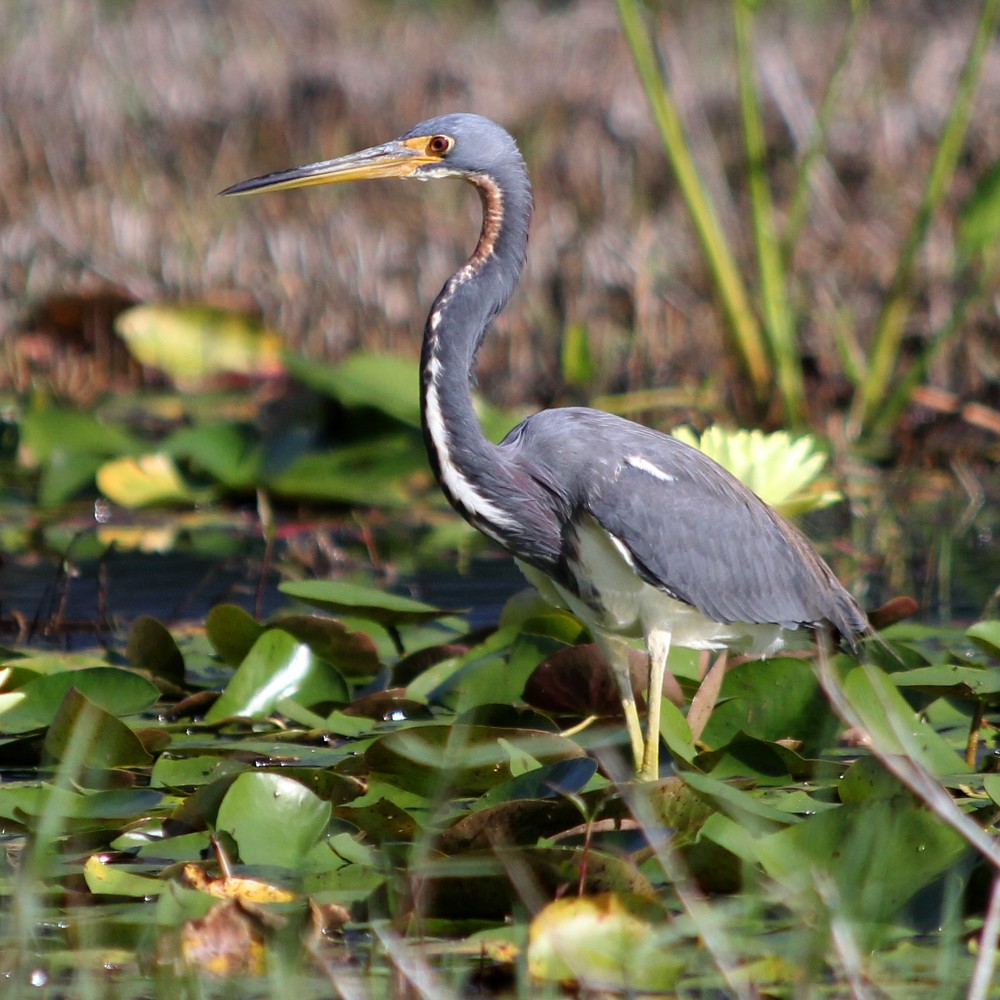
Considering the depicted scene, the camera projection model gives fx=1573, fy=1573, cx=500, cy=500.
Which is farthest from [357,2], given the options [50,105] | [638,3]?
[638,3]

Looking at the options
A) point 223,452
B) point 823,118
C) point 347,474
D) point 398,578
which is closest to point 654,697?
point 398,578

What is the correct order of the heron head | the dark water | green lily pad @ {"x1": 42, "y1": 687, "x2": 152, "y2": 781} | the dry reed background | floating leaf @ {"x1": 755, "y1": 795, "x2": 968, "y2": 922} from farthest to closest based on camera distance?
1. the dry reed background
2. the dark water
3. the heron head
4. green lily pad @ {"x1": 42, "y1": 687, "x2": 152, "y2": 781}
5. floating leaf @ {"x1": 755, "y1": 795, "x2": 968, "y2": 922}

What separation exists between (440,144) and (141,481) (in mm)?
2315

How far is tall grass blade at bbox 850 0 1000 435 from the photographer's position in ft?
16.8

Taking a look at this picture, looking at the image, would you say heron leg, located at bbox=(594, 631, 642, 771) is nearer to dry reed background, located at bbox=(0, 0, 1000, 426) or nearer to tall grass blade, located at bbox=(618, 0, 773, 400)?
tall grass blade, located at bbox=(618, 0, 773, 400)

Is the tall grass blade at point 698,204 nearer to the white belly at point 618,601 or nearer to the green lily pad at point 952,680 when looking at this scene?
the white belly at point 618,601

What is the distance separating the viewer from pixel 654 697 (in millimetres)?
2922

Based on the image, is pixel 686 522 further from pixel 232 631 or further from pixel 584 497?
pixel 232 631

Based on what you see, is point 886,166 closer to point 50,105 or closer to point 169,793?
point 50,105

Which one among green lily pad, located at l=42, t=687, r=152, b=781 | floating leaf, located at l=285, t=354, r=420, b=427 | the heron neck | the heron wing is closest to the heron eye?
the heron neck

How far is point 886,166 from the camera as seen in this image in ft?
26.3

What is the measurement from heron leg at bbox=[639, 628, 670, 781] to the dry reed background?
10.9 feet

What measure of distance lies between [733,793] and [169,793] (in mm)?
1073

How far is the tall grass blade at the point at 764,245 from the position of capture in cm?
510
